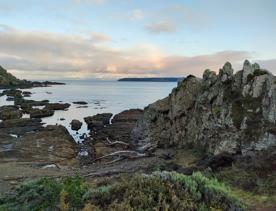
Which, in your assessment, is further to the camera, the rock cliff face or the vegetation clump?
the rock cliff face

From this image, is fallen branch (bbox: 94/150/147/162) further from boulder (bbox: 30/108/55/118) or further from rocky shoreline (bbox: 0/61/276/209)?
boulder (bbox: 30/108/55/118)

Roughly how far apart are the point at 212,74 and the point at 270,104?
800 centimetres

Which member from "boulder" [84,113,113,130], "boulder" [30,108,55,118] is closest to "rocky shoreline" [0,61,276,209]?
"boulder" [84,113,113,130]

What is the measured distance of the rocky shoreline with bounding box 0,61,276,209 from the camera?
76.1 ft

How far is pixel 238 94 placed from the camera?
90.0 feet

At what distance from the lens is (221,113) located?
2742 cm

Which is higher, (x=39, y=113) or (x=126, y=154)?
(x=126, y=154)

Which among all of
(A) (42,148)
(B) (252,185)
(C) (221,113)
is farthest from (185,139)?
(B) (252,185)

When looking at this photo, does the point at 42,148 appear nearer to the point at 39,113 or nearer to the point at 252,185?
the point at 252,185

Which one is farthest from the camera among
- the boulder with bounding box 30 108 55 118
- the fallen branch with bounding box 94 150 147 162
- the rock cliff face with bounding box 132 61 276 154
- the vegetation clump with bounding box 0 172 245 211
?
the boulder with bounding box 30 108 55 118

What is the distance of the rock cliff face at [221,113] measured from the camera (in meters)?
24.3

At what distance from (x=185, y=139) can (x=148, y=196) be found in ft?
79.4

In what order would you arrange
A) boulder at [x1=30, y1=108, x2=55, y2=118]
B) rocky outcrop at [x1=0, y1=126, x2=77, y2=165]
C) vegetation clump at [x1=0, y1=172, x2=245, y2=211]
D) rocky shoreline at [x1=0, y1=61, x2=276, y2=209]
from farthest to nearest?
boulder at [x1=30, y1=108, x2=55, y2=118]
rocky outcrop at [x1=0, y1=126, x2=77, y2=165]
rocky shoreline at [x1=0, y1=61, x2=276, y2=209]
vegetation clump at [x1=0, y1=172, x2=245, y2=211]

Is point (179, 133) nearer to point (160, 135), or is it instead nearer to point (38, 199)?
point (160, 135)
